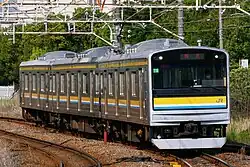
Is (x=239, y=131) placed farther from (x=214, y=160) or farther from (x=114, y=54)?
(x=214, y=160)

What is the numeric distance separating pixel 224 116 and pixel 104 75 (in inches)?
217

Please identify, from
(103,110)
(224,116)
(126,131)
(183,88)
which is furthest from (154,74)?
(103,110)

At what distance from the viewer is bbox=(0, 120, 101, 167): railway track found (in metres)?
16.6

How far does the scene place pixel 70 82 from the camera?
24.8 metres

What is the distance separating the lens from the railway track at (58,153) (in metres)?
16.6

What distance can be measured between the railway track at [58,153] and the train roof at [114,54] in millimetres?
2849

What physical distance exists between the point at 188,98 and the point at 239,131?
23.3 feet

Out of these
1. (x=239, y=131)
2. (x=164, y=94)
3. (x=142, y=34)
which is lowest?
(x=239, y=131)

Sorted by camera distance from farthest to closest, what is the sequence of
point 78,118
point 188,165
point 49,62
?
point 49,62 → point 78,118 → point 188,165

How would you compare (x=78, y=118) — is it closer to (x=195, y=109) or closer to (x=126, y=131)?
(x=126, y=131)

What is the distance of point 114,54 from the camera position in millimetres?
20797

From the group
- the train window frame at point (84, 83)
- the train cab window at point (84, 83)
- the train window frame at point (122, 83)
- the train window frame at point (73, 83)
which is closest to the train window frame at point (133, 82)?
the train window frame at point (122, 83)

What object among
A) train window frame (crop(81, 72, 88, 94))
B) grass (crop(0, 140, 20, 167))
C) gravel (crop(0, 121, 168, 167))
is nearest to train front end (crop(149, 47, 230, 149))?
gravel (crop(0, 121, 168, 167))

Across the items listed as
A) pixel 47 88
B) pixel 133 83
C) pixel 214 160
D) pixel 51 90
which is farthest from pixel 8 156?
pixel 47 88
